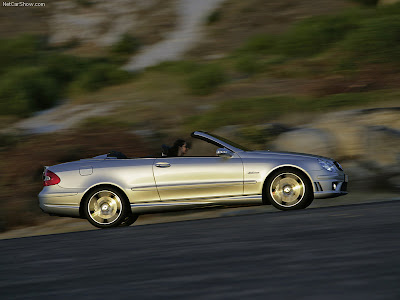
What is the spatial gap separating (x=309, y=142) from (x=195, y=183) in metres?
4.54

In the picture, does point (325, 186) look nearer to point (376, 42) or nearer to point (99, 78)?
point (376, 42)

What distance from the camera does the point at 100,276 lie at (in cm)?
634

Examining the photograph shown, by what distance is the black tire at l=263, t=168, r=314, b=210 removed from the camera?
10586mm

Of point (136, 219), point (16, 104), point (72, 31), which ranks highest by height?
point (72, 31)

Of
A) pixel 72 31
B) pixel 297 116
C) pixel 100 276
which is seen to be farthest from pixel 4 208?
pixel 72 31

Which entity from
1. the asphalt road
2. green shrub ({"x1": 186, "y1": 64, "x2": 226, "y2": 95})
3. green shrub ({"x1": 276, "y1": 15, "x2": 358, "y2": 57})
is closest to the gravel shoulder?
the asphalt road

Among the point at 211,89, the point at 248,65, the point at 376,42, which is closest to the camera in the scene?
the point at 376,42

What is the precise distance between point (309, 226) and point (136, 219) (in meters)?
4.11

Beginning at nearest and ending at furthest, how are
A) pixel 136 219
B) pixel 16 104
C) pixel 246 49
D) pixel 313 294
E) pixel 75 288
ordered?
1. pixel 313 294
2. pixel 75 288
3. pixel 136 219
4. pixel 16 104
5. pixel 246 49

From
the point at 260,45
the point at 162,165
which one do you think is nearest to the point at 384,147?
the point at 162,165

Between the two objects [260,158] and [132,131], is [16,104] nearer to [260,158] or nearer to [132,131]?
[132,131]

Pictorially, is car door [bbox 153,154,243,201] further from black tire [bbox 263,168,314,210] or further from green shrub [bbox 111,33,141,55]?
green shrub [bbox 111,33,141,55]

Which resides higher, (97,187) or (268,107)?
(268,107)

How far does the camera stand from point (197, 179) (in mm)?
10586
